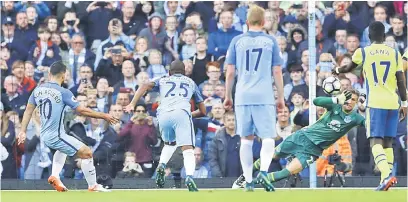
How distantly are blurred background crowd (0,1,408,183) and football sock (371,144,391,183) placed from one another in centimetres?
450

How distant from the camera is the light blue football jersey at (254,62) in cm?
1304

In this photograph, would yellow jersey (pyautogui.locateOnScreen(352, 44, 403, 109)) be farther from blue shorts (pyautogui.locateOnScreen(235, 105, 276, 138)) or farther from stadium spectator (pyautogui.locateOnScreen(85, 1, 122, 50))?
stadium spectator (pyautogui.locateOnScreen(85, 1, 122, 50))

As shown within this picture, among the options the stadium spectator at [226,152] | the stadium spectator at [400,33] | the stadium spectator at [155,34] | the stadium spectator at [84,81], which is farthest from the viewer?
the stadium spectator at [155,34]

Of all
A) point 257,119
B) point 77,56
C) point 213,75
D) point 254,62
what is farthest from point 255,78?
point 77,56

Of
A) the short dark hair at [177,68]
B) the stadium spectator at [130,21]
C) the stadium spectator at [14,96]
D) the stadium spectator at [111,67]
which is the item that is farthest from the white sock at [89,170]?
the stadium spectator at [130,21]

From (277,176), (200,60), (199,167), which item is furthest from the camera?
(200,60)

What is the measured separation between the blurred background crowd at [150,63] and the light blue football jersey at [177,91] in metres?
3.60

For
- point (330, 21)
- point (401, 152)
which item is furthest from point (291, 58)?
point (401, 152)

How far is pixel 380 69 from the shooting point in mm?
13742

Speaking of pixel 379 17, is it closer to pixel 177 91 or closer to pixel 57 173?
pixel 177 91

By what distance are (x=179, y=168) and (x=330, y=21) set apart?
146 inches

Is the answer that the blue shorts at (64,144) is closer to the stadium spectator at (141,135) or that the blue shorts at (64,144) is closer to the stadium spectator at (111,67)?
the stadium spectator at (141,135)

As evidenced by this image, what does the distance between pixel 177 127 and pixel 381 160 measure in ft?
8.49

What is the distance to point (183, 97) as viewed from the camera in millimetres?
14586
